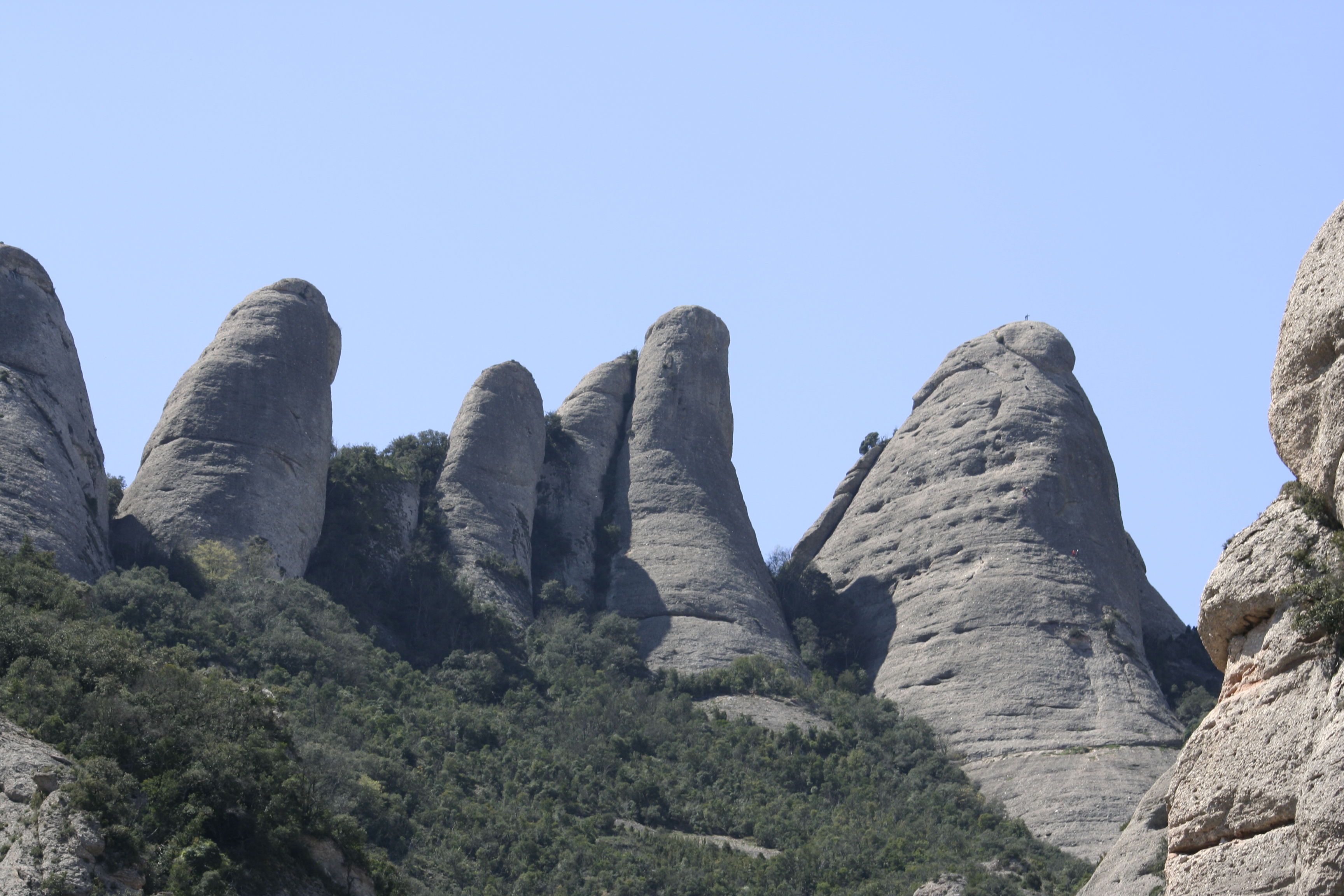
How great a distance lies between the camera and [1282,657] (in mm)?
8773

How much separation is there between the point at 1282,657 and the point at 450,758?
98.0 ft

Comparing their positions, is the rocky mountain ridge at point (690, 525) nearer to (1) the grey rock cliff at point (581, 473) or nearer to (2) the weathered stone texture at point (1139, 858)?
(1) the grey rock cliff at point (581, 473)

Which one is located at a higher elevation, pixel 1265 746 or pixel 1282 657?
pixel 1282 657

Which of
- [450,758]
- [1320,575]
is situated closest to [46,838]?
[1320,575]

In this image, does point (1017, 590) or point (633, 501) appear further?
point (633, 501)

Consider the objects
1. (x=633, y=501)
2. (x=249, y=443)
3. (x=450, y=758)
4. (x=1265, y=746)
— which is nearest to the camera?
(x=1265, y=746)

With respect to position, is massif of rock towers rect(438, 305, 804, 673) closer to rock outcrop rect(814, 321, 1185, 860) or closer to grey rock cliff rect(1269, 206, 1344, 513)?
rock outcrop rect(814, 321, 1185, 860)

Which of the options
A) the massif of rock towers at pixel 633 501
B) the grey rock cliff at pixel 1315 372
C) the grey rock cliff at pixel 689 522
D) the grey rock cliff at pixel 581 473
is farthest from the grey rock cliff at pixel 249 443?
the grey rock cliff at pixel 1315 372

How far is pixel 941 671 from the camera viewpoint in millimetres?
48125

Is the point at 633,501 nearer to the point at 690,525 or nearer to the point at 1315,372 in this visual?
the point at 690,525

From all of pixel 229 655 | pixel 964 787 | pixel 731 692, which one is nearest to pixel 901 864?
pixel 964 787

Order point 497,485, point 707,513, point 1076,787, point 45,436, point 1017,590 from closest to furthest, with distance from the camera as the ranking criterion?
point 45,436 < point 1076,787 < point 1017,590 < point 497,485 < point 707,513

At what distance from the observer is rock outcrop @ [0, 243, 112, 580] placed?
38.0m

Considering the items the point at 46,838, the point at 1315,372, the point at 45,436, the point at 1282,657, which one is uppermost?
the point at 45,436
